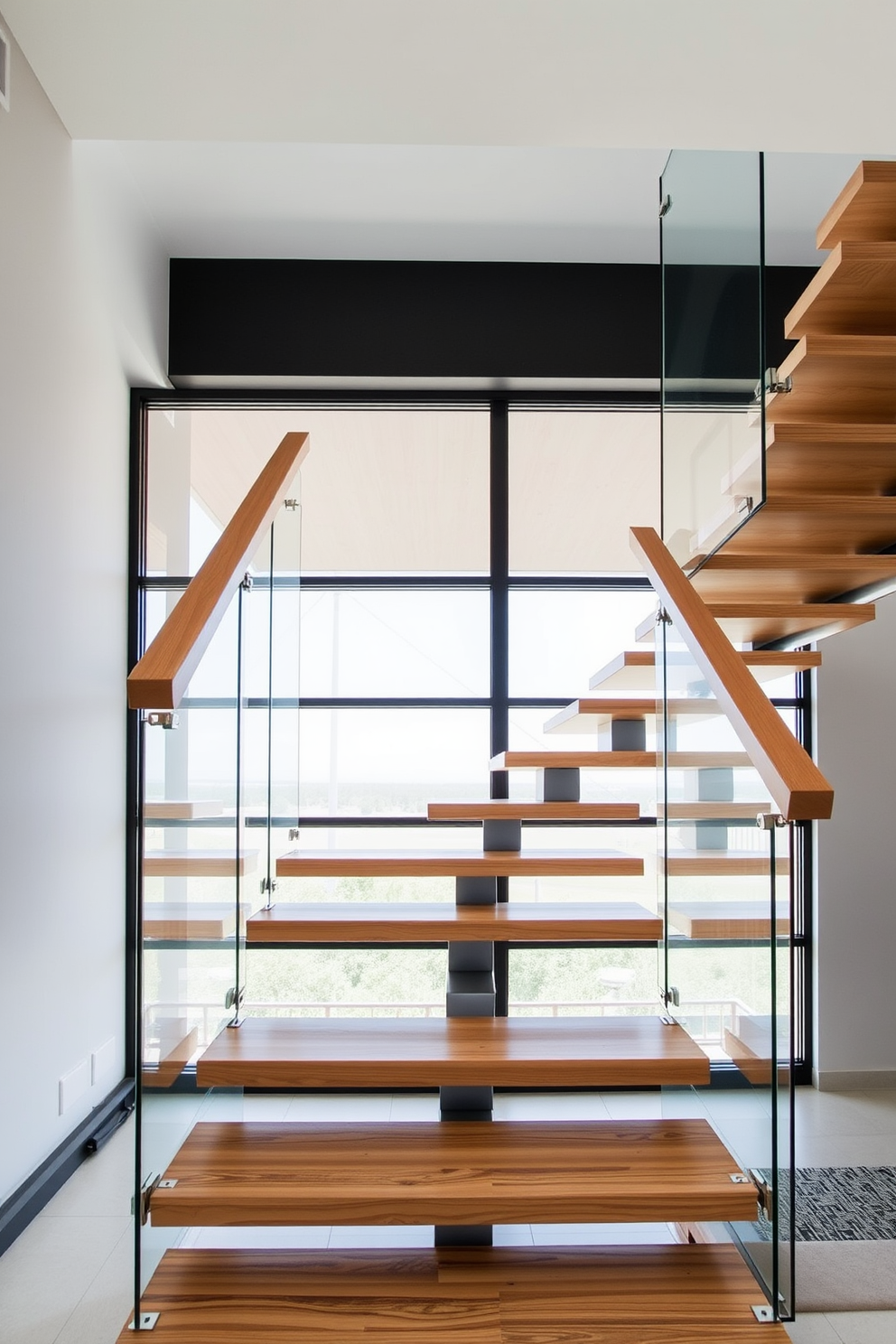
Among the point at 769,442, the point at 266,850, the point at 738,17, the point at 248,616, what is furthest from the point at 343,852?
the point at 738,17

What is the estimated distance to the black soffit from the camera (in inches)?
176

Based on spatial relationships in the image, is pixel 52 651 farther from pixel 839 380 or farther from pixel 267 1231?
pixel 839 380

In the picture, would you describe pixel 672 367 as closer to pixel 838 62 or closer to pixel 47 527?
pixel 838 62

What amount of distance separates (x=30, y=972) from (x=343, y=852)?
1.03m

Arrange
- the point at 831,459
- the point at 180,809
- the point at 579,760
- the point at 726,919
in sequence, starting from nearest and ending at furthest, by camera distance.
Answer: the point at 180,809
the point at 726,919
the point at 831,459
the point at 579,760

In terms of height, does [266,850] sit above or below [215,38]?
below

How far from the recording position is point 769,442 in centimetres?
257

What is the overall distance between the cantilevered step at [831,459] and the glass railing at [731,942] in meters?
0.54

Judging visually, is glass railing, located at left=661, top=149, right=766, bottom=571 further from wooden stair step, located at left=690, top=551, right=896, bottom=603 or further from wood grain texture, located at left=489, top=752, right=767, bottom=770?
wood grain texture, located at left=489, top=752, right=767, bottom=770

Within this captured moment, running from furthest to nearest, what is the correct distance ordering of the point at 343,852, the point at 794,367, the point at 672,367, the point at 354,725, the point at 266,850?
1. the point at 354,725
2. the point at 672,367
3. the point at 343,852
4. the point at 266,850
5. the point at 794,367

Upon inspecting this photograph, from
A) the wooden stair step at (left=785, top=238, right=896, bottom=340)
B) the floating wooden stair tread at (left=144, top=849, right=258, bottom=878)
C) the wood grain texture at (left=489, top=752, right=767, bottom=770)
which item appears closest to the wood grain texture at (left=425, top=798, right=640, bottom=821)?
the wood grain texture at (left=489, top=752, right=767, bottom=770)

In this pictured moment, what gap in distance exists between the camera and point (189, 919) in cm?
211

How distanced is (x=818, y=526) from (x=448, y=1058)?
1792 millimetres

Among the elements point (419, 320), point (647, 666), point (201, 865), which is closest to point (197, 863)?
point (201, 865)
